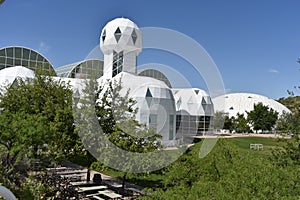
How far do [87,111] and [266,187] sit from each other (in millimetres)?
7743

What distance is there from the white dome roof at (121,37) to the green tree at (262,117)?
109 ft

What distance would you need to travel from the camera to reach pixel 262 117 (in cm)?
5675

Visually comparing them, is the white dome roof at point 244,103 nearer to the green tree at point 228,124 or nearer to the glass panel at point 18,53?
the green tree at point 228,124

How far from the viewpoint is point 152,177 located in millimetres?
15344

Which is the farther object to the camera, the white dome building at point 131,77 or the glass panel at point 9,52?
the glass panel at point 9,52

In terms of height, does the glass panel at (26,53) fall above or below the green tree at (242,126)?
above

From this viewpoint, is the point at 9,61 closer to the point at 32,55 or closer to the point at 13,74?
the point at 32,55

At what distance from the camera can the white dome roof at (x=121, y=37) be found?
30.8m

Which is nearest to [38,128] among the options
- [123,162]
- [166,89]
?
[123,162]

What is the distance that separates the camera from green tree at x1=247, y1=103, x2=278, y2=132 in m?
56.0

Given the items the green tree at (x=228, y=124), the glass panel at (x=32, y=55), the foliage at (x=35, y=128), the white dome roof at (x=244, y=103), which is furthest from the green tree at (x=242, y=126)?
the foliage at (x=35, y=128)

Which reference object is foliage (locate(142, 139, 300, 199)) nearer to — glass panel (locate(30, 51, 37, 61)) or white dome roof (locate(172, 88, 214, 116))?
white dome roof (locate(172, 88, 214, 116))

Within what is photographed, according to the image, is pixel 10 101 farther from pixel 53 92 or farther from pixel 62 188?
pixel 62 188

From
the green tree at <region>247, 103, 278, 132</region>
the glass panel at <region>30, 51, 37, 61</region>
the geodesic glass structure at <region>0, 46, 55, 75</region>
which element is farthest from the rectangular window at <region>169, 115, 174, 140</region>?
the green tree at <region>247, 103, 278, 132</region>
